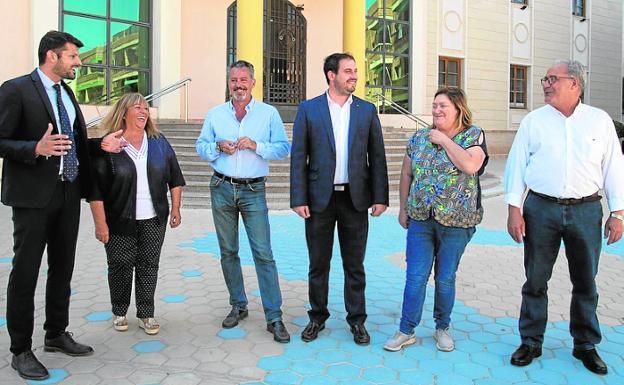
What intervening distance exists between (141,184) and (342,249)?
1.51m

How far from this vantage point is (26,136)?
338 cm

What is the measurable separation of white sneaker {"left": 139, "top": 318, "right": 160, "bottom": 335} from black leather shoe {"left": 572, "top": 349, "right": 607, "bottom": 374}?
113 inches

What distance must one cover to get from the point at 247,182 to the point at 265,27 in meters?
12.6

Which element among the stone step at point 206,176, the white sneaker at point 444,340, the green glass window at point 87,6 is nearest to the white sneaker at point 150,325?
the white sneaker at point 444,340

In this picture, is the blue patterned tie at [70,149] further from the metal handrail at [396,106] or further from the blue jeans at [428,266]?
the metal handrail at [396,106]

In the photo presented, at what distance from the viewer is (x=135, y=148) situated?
13.2 ft

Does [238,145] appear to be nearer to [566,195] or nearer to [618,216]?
[566,195]

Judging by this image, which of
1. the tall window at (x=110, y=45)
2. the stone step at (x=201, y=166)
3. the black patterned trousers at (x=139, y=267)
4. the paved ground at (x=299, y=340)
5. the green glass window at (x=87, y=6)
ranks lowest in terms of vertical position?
the paved ground at (x=299, y=340)

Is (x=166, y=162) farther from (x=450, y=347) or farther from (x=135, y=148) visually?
(x=450, y=347)

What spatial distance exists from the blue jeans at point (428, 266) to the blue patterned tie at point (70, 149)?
7.37 ft

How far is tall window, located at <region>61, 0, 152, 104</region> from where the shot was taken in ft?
43.1

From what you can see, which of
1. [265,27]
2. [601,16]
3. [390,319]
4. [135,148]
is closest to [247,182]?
[135,148]

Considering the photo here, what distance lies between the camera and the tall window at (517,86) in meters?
20.8

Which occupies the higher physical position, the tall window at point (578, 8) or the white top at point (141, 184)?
the tall window at point (578, 8)
